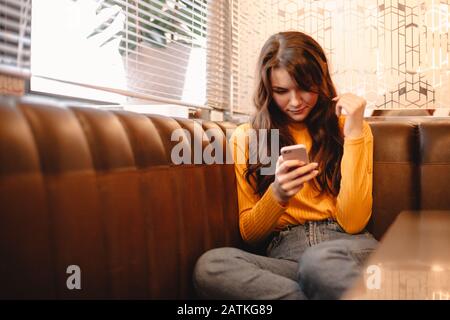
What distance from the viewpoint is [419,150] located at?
1701 mm

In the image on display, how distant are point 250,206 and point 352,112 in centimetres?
46

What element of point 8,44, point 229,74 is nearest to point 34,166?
point 8,44

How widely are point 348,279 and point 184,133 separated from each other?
0.67 meters

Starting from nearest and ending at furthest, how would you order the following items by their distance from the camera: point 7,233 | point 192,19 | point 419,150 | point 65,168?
point 7,233, point 65,168, point 419,150, point 192,19

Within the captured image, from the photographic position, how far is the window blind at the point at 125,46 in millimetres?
1329

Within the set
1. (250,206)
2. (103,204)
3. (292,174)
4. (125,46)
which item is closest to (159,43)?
(125,46)

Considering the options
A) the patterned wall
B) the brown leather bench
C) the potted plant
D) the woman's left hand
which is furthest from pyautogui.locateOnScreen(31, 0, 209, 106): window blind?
the woman's left hand

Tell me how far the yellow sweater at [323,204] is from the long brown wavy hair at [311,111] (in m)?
0.05

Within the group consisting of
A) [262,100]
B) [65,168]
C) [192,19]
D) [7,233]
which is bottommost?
[7,233]

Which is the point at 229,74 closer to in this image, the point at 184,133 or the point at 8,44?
the point at 184,133

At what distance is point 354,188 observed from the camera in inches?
54.2

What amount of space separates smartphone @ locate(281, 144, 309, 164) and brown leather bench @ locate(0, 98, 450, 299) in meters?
0.29

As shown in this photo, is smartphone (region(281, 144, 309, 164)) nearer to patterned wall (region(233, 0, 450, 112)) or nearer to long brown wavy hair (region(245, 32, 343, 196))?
long brown wavy hair (region(245, 32, 343, 196))

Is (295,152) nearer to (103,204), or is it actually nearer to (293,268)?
(293,268)
